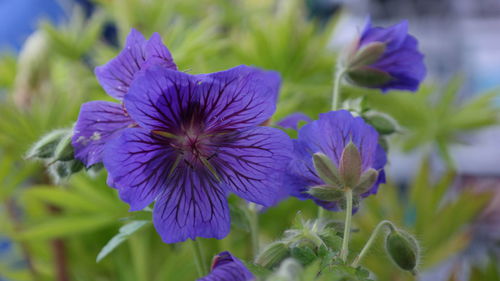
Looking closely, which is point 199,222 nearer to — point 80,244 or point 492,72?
point 80,244

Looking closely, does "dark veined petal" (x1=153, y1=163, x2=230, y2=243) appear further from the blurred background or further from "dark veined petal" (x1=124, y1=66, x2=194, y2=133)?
the blurred background

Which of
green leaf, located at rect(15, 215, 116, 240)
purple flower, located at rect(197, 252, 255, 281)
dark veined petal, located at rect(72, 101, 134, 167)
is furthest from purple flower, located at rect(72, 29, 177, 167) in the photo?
green leaf, located at rect(15, 215, 116, 240)

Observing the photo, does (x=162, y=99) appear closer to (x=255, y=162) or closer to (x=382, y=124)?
(x=255, y=162)

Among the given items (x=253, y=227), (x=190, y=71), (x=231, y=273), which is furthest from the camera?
(x=190, y=71)

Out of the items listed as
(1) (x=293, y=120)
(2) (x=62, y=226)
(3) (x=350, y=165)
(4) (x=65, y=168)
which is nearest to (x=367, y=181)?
(3) (x=350, y=165)

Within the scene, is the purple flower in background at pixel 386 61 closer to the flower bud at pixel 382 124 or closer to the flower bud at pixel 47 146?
the flower bud at pixel 382 124

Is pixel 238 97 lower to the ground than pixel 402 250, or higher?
higher

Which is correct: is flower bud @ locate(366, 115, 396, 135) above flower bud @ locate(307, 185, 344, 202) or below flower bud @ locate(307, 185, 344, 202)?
above
